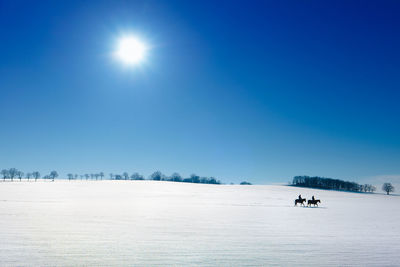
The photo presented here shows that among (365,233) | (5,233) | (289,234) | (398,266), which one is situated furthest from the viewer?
(365,233)

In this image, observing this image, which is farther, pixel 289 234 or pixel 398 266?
pixel 289 234

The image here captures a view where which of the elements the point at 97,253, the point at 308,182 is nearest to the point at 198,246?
the point at 97,253

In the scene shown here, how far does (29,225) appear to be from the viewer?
47.1ft

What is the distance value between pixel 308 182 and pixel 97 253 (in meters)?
147

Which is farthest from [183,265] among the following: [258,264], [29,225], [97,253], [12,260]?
[29,225]

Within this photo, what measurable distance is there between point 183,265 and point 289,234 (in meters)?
7.67

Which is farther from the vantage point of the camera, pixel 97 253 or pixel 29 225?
pixel 29 225

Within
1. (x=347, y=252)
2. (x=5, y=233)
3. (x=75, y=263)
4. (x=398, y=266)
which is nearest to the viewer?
(x=75, y=263)

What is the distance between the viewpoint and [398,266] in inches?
350

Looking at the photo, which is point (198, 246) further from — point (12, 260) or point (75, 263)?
point (12, 260)

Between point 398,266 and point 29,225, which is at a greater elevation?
point 398,266

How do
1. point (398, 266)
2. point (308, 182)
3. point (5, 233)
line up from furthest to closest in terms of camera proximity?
point (308, 182) → point (5, 233) → point (398, 266)

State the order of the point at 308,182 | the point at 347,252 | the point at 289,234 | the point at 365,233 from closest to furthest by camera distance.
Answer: the point at 347,252, the point at 289,234, the point at 365,233, the point at 308,182

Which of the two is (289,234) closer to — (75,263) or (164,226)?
(164,226)
